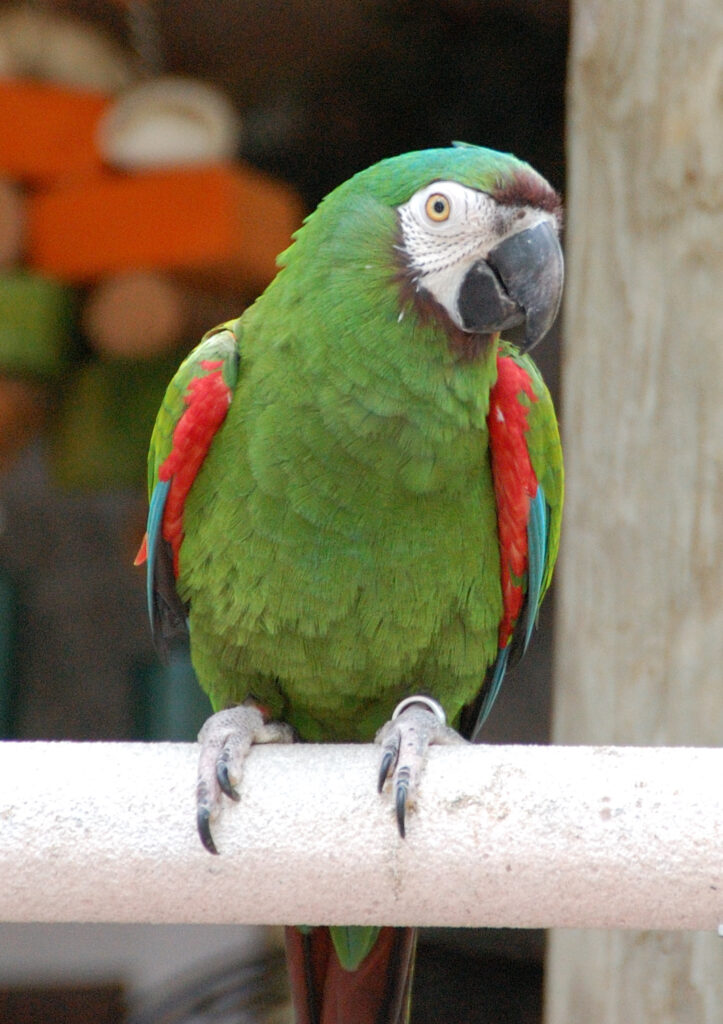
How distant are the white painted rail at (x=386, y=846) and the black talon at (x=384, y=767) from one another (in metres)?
0.03

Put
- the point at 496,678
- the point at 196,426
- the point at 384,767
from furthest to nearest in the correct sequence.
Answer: the point at 496,678, the point at 196,426, the point at 384,767

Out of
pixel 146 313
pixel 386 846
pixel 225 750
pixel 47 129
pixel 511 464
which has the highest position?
pixel 47 129

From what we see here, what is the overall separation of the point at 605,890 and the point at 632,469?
0.77 meters

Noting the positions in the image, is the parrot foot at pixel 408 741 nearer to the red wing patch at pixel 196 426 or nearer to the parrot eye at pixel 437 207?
the red wing patch at pixel 196 426

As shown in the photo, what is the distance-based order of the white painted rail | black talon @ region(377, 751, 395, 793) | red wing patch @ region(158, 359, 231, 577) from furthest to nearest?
red wing patch @ region(158, 359, 231, 577) < black talon @ region(377, 751, 395, 793) < the white painted rail

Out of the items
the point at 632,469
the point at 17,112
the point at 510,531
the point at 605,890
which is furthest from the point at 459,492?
the point at 17,112

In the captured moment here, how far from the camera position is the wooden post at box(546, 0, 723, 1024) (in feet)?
5.34

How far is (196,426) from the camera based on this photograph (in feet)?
4.71

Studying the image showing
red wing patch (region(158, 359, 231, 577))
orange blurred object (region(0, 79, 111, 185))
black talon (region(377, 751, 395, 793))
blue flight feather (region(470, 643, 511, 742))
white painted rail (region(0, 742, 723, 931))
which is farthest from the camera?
orange blurred object (region(0, 79, 111, 185))

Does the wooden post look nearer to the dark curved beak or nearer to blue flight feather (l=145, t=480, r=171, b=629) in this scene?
the dark curved beak

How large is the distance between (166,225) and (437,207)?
133 centimetres

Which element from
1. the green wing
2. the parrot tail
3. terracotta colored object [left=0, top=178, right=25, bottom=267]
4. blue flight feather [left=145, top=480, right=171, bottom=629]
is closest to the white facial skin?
the green wing

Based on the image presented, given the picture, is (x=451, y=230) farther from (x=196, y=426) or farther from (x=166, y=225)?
(x=166, y=225)

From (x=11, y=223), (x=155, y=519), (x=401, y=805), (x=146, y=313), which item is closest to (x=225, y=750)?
(x=401, y=805)
